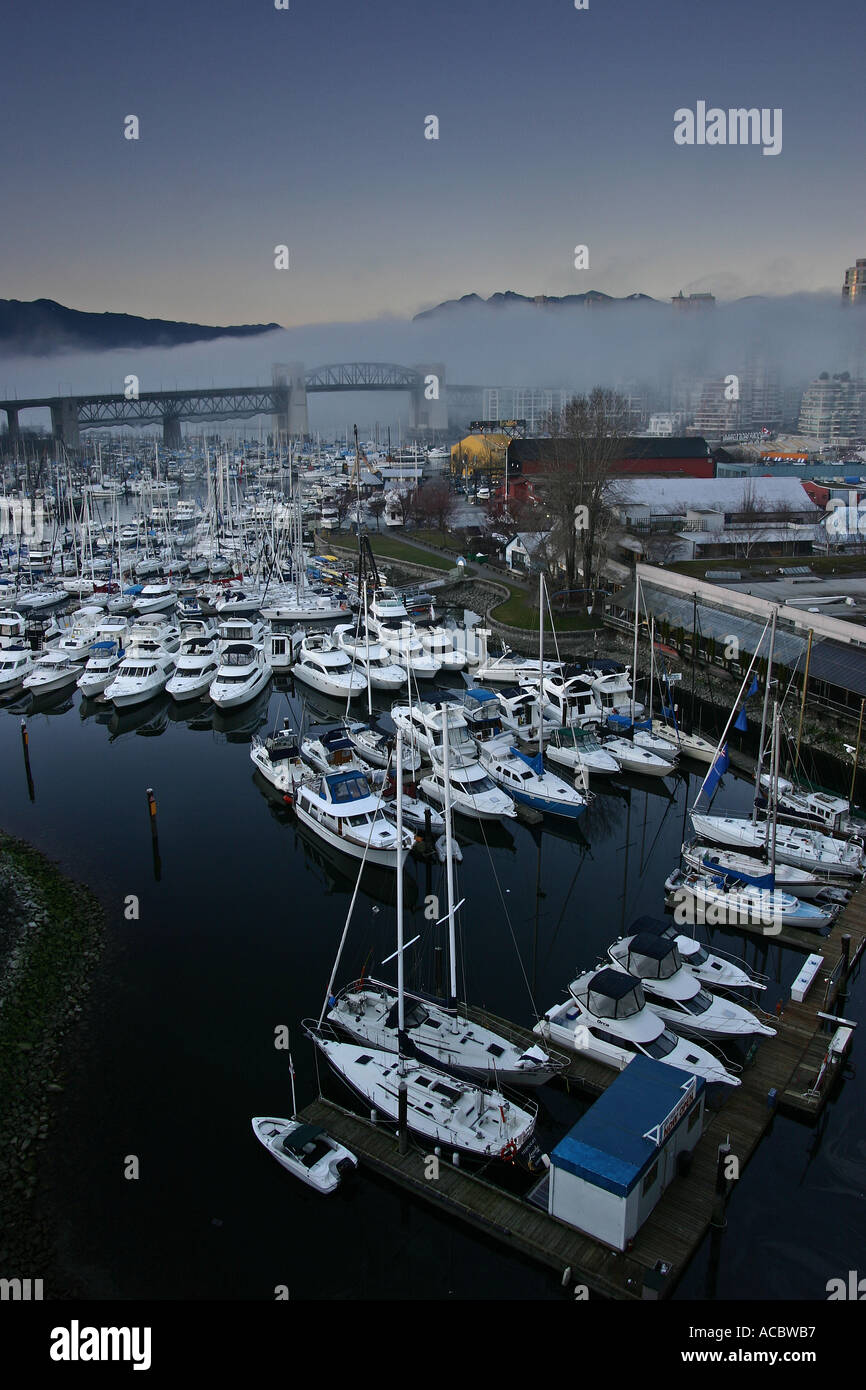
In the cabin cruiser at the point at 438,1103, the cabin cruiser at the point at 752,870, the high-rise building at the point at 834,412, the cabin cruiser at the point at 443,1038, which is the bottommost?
the cabin cruiser at the point at 438,1103

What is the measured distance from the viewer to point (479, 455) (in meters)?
86.2

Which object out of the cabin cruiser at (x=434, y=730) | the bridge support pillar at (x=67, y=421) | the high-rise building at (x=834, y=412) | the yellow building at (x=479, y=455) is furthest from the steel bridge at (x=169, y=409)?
the cabin cruiser at (x=434, y=730)

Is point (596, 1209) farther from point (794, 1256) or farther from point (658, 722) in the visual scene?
point (658, 722)

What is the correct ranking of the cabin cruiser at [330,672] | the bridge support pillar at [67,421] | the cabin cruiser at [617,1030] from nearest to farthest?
the cabin cruiser at [617,1030] < the cabin cruiser at [330,672] < the bridge support pillar at [67,421]

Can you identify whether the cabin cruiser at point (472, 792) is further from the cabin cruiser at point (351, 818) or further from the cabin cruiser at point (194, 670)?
the cabin cruiser at point (194, 670)

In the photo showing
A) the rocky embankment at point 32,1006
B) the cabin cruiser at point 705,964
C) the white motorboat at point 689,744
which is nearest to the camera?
the rocky embankment at point 32,1006

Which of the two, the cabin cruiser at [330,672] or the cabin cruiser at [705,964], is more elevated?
the cabin cruiser at [330,672]

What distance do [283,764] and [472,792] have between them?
4.86m

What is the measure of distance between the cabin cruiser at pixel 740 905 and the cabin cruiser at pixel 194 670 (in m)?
17.7

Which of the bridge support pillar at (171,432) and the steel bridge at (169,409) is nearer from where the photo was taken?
the steel bridge at (169,409)

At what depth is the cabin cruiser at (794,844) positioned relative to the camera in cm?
1695

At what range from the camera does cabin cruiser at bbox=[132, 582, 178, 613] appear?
40125 millimetres
